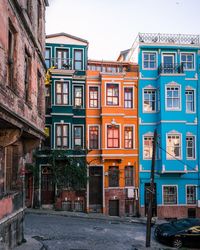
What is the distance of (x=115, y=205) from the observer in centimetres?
2808

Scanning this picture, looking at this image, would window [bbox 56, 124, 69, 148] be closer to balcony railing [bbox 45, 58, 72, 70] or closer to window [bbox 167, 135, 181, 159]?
balcony railing [bbox 45, 58, 72, 70]

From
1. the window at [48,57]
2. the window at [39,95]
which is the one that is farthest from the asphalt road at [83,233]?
the window at [48,57]

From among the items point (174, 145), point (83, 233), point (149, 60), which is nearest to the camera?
point (83, 233)

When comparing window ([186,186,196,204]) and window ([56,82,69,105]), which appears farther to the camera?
window ([186,186,196,204])

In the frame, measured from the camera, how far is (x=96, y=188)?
2836 cm

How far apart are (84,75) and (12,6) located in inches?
742

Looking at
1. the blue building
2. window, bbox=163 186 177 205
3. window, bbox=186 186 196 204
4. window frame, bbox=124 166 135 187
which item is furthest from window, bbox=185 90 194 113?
window frame, bbox=124 166 135 187

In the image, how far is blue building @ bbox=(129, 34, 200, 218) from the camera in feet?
92.1

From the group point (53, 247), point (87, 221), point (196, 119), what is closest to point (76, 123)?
point (87, 221)

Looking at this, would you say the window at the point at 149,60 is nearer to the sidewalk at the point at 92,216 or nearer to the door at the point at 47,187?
Result: the door at the point at 47,187

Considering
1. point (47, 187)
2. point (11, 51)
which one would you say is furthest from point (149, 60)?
point (11, 51)

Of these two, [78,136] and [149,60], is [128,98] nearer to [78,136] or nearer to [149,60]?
[149,60]

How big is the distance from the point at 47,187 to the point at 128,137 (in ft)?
25.9

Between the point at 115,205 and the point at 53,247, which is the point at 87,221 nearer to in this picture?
the point at 115,205
